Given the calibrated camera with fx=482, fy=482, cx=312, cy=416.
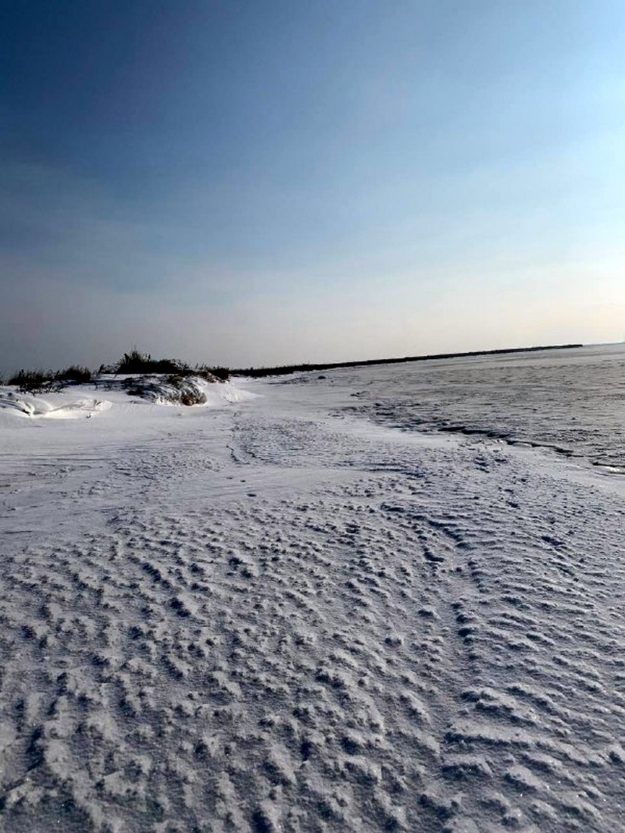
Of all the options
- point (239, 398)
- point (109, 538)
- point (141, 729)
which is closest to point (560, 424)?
point (109, 538)

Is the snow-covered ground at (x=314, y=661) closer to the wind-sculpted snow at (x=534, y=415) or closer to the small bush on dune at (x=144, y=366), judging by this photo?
the wind-sculpted snow at (x=534, y=415)

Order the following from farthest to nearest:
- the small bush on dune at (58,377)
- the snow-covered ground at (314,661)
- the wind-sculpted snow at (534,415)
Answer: the small bush on dune at (58,377), the wind-sculpted snow at (534,415), the snow-covered ground at (314,661)

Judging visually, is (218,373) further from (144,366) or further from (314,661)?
(314,661)

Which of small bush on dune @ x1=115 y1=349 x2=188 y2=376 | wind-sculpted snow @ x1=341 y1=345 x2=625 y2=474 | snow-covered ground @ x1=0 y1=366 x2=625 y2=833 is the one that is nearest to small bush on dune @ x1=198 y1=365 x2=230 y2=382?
small bush on dune @ x1=115 y1=349 x2=188 y2=376

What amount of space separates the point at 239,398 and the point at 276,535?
10.4m

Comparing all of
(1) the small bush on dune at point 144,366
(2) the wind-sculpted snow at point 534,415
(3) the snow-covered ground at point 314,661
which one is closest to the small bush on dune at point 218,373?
(1) the small bush on dune at point 144,366

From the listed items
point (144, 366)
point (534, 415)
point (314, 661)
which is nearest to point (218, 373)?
point (144, 366)

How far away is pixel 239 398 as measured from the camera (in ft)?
41.0

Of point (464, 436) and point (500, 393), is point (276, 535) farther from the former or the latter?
point (500, 393)

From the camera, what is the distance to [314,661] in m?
1.38

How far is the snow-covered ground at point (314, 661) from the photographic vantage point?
0.97m

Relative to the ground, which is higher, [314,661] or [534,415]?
[534,415]

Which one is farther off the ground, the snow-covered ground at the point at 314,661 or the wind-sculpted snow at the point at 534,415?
the wind-sculpted snow at the point at 534,415

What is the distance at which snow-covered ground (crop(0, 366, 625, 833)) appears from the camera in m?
0.97
